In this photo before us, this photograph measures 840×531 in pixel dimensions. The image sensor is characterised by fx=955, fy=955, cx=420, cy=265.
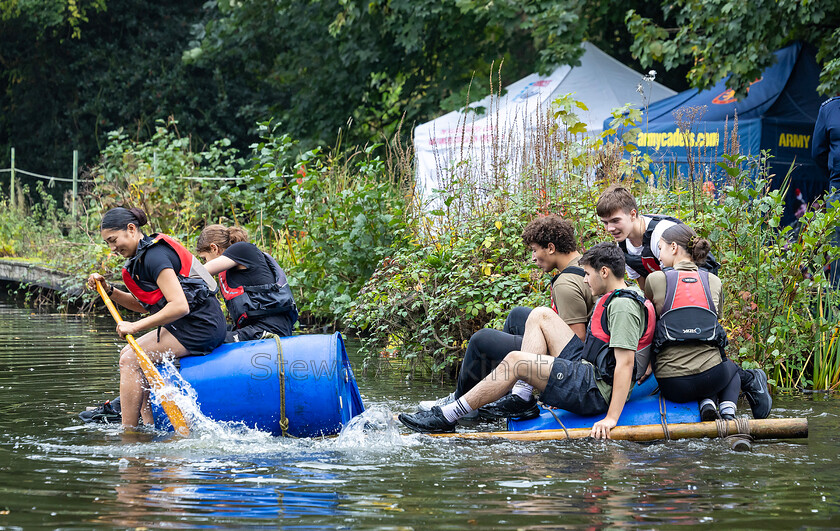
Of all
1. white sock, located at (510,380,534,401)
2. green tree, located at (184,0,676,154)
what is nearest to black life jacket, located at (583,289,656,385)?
white sock, located at (510,380,534,401)

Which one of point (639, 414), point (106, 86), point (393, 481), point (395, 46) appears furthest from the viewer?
point (106, 86)

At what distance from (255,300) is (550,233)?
1.95m

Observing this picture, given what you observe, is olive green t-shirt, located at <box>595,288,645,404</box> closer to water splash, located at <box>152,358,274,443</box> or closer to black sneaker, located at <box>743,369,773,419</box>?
black sneaker, located at <box>743,369,773,419</box>

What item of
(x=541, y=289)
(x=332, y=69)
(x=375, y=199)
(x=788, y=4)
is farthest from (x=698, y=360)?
(x=332, y=69)

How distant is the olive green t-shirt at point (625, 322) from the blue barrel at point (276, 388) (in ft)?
5.02

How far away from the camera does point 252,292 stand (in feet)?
20.4

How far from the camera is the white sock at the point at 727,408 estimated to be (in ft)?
17.6

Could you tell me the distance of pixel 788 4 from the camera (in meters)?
9.58

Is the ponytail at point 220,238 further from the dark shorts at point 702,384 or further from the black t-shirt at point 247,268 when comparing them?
the dark shorts at point 702,384

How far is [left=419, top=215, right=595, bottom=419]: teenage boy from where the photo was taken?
580 cm

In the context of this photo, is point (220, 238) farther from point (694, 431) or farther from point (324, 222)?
point (324, 222)

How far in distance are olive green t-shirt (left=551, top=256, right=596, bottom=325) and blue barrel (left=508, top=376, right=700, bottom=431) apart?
1.84 feet

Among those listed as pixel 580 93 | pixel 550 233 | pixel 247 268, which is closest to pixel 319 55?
pixel 580 93

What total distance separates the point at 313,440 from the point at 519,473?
4.33 ft
